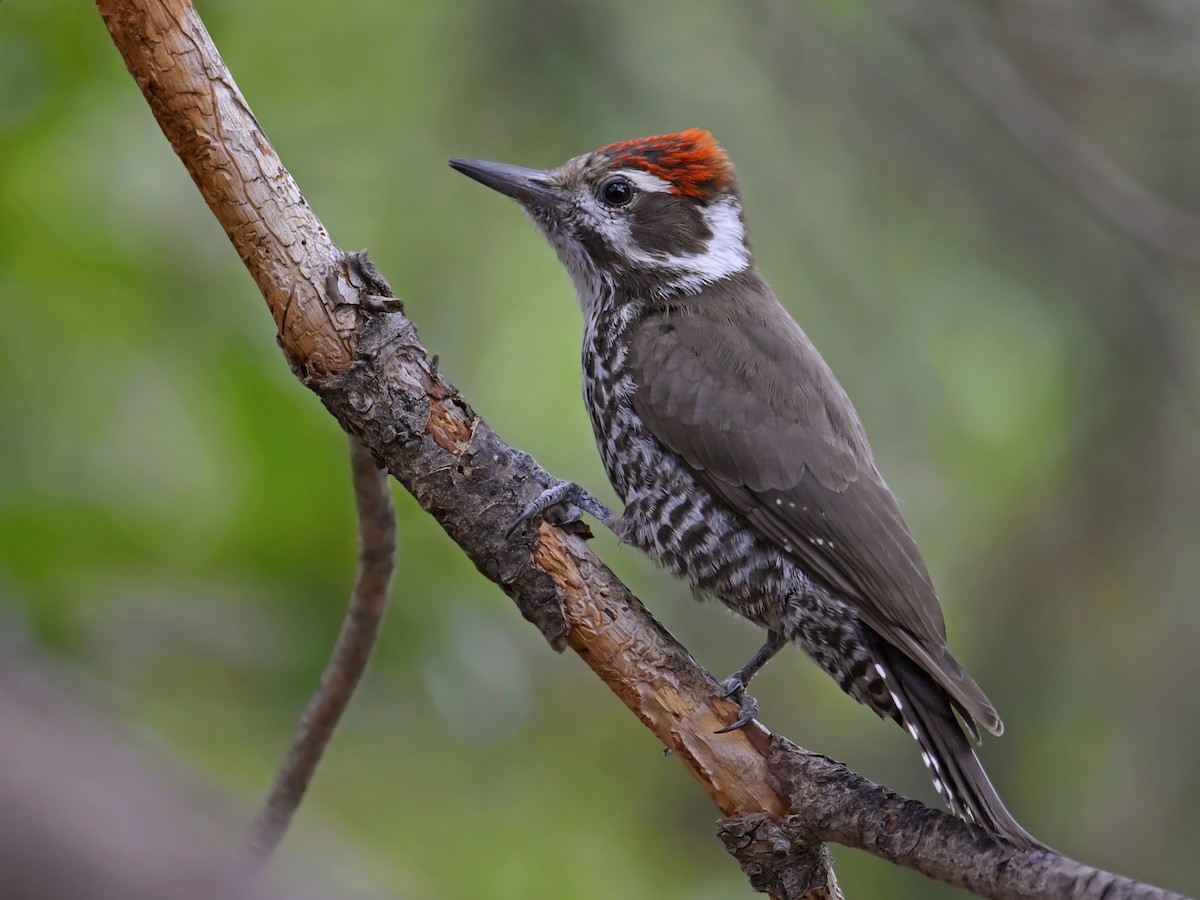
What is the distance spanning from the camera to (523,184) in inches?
154

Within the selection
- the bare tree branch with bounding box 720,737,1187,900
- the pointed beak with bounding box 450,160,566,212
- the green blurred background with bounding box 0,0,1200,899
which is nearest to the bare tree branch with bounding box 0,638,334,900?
the bare tree branch with bounding box 720,737,1187,900

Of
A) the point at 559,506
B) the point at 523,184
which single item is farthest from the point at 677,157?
the point at 559,506

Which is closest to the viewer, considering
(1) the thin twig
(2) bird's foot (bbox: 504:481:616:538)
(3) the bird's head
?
(2) bird's foot (bbox: 504:481:616:538)

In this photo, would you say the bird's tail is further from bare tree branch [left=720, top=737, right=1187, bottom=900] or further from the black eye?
the black eye

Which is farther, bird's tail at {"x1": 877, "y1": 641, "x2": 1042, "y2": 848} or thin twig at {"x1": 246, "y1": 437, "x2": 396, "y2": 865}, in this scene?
thin twig at {"x1": 246, "y1": 437, "x2": 396, "y2": 865}

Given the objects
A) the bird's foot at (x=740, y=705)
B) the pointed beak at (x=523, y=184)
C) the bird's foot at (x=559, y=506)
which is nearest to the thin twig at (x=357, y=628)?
the bird's foot at (x=559, y=506)

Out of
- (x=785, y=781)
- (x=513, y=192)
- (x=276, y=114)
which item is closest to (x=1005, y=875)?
(x=785, y=781)

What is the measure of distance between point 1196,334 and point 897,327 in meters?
1.32

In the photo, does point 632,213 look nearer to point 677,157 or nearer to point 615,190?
point 615,190

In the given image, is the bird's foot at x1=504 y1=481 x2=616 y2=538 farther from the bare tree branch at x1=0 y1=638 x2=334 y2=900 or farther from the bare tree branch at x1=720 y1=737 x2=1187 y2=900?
the bare tree branch at x1=0 y1=638 x2=334 y2=900

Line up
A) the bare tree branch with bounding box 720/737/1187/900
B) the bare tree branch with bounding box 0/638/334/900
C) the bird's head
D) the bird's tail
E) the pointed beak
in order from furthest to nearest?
the bird's head < the pointed beak < the bird's tail < the bare tree branch with bounding box 720/737/1187/900 < the bare tree branch with bounding box 0/638/334/900

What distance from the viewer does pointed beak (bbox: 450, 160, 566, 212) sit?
3822 millimetres

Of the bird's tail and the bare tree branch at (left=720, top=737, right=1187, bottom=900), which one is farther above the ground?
the bird's tail

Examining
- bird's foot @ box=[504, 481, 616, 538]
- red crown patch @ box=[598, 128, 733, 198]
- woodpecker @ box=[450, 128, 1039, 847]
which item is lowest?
bird's foot @ box=[504, 481, 616, 538]
